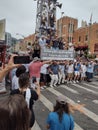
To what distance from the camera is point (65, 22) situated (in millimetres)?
81625

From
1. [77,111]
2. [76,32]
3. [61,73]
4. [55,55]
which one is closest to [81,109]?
[77,111]

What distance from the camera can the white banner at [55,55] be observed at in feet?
63.0

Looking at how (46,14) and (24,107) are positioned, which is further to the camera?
(46,14)

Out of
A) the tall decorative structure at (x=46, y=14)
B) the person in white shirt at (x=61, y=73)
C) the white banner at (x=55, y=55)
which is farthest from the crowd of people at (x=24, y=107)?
the tall decorative structure at (x=46, y=14)

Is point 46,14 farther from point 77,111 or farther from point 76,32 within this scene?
point 76,32

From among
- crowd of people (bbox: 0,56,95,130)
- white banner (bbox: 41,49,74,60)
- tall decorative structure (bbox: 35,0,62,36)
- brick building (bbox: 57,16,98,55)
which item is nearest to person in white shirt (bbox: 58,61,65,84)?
white banner (bbox: 41,49,74,60)

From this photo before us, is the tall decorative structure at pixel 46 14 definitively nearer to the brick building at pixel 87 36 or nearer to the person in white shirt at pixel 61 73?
the person in white shirt at pixel 61 73

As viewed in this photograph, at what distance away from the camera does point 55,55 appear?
1967cm

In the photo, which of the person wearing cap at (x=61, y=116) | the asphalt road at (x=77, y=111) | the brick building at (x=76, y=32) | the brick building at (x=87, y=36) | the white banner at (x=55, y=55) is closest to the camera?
the person wearing cap at (x=61, y=116)

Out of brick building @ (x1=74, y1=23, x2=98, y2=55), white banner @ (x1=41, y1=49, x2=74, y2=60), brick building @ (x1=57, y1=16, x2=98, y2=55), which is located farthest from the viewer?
brick building @ (x1=57, y1=16, x2=98, y2=55)

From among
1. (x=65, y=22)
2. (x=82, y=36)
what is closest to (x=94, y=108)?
(x=82, y=36)

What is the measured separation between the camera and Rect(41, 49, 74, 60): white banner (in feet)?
63.0

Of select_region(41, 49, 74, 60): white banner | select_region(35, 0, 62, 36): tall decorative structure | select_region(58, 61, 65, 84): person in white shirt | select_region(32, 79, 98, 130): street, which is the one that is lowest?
select_region(32, 79, 98, 130): street

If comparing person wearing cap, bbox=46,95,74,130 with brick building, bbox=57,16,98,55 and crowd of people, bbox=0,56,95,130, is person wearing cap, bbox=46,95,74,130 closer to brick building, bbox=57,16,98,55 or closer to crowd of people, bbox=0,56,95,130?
crowd of people, bbox=0,56,95,130
